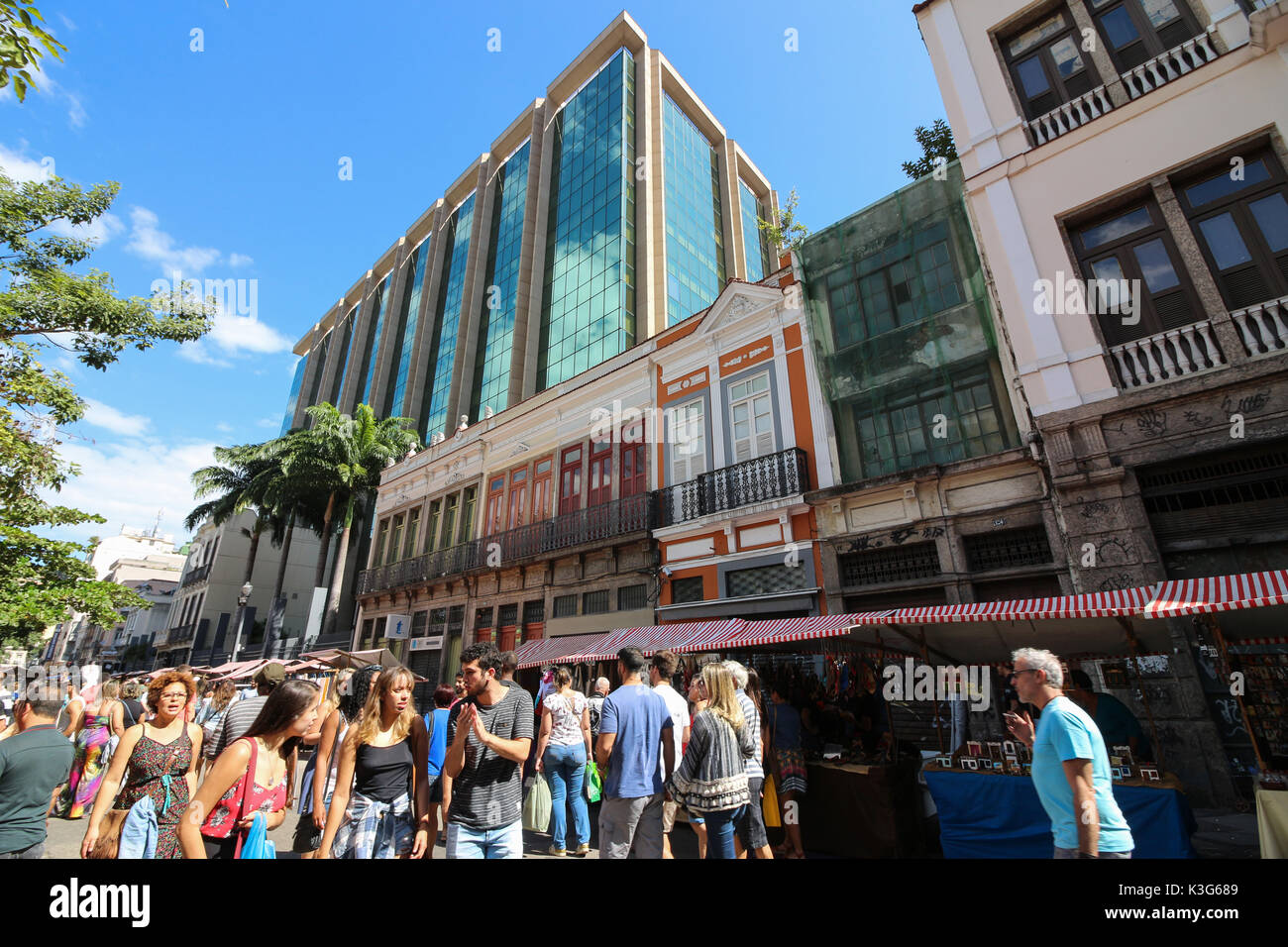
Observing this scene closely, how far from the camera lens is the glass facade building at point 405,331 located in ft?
137

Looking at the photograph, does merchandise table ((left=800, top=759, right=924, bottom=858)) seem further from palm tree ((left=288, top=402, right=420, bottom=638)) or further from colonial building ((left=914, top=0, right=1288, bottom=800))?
palm tree ((left=288, top=402, right=420, bottom=638))

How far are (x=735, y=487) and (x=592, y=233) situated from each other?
76.3ft

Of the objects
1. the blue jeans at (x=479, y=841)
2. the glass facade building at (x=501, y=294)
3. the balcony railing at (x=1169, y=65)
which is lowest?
the blue jeans at (x=479, y=841)

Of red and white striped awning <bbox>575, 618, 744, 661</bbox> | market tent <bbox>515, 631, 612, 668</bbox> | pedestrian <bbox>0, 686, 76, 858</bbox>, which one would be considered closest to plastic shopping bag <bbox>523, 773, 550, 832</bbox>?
red and white striped awning <bbox>575, 618, 744, 661</bbox>

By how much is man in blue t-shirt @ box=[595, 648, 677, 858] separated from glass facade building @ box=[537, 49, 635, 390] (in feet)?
75.9

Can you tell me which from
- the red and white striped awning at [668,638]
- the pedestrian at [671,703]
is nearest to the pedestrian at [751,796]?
the pedestrian at [671,703]

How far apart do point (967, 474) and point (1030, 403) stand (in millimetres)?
1502

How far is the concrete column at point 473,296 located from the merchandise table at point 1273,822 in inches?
1331

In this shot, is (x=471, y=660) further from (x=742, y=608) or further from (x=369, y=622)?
(x=369, y=622)

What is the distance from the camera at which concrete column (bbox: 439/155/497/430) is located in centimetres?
3466

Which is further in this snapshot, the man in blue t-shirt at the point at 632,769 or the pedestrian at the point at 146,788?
the man in blue t-shirt at the point at 632,769

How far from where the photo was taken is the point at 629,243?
29.5 meters

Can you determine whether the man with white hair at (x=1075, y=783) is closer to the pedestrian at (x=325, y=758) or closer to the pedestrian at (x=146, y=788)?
the pedestrian at (x=325, y=758)
